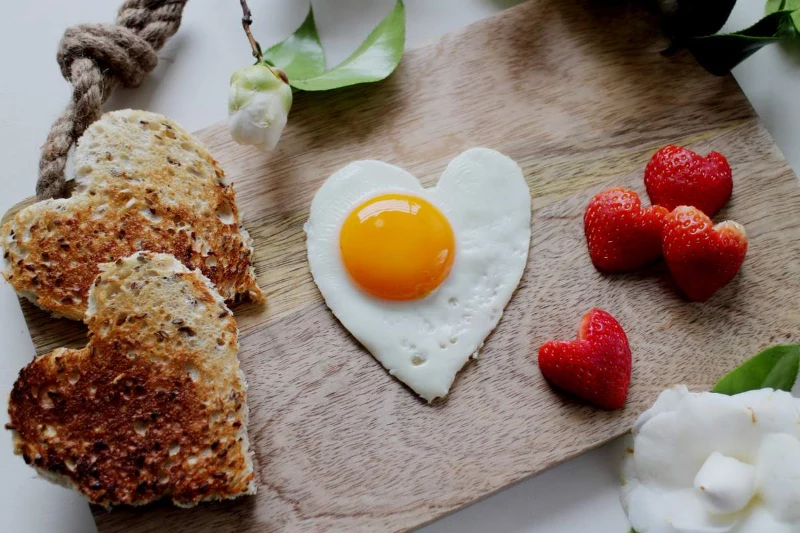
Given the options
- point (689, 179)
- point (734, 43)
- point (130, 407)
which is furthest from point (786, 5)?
point (130, 407)

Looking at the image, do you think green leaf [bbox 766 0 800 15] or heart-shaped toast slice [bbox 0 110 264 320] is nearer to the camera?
heart-shaped toast slice [bbox 0 110 264 320]

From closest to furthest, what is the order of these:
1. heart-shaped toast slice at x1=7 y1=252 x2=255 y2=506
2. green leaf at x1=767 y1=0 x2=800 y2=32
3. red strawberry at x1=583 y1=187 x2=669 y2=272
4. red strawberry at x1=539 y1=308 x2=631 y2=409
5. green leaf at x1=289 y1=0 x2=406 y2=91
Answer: heart-shaped toast slice at x1=7 y1=252 x2=255 y2=506 → red strawberry at x1=539 y1=308 x2=631 y2=409 → red strawberry at x1=583 y1=187 x2=669 y2=272 → green leaf at x1=289 y1=0 x2=406 y2=91 → green leaf at x1=767 y1=0 x2=800 y2=32

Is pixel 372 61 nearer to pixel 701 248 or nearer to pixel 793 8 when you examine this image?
pixel 701 248

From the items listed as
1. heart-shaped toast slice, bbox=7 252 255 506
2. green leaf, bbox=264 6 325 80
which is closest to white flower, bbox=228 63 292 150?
green leaf, bbox=264 6 325 80

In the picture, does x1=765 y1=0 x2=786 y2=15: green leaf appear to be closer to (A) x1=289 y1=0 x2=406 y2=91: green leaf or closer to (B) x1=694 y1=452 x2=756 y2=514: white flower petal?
(A) x1=289 y1=0 x2=406 y2=91: green leaf

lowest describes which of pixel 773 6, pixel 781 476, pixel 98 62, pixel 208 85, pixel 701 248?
pixel 781 476

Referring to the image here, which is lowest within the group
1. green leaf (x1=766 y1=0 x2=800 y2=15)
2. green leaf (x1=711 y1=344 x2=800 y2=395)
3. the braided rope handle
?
green leaf (x1=711 y1=344 x2=800 y2=395)

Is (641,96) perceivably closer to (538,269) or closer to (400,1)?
(538,269)
